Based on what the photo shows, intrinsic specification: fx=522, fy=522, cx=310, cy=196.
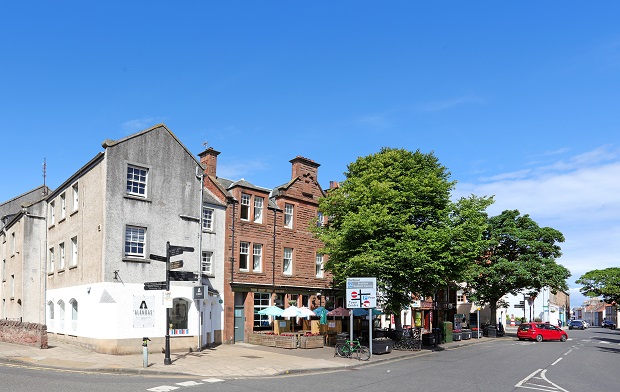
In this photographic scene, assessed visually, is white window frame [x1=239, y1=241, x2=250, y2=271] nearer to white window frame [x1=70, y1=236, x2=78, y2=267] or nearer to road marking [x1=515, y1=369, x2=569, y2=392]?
white window frame [x1=70, y1=236, x2=78, y2=267]

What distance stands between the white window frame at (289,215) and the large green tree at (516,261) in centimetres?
2080

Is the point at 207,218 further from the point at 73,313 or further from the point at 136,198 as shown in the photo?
the point at 73,313

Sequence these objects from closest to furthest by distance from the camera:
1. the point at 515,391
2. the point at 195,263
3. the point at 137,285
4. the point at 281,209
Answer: the point at 515,391 < the point at 137,285 < the point at 195,263 < the point at 281,209

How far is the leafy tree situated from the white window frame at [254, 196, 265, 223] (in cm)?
4195

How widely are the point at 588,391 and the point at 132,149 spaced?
21666mm

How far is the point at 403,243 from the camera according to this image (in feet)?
92.8

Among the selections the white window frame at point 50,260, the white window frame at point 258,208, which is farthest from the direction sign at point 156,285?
the white window frame at point 258,208

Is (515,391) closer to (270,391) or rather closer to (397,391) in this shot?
(397,391)

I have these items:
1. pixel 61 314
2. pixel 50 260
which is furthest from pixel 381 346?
pixel 50 260

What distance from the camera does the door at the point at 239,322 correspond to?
31.6 m

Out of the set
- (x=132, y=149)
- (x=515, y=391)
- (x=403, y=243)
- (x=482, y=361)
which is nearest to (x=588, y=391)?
(x=515, y=391)

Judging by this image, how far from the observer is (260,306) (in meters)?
33.3

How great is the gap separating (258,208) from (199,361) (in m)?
13.7

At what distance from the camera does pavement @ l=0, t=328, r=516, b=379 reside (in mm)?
19109
